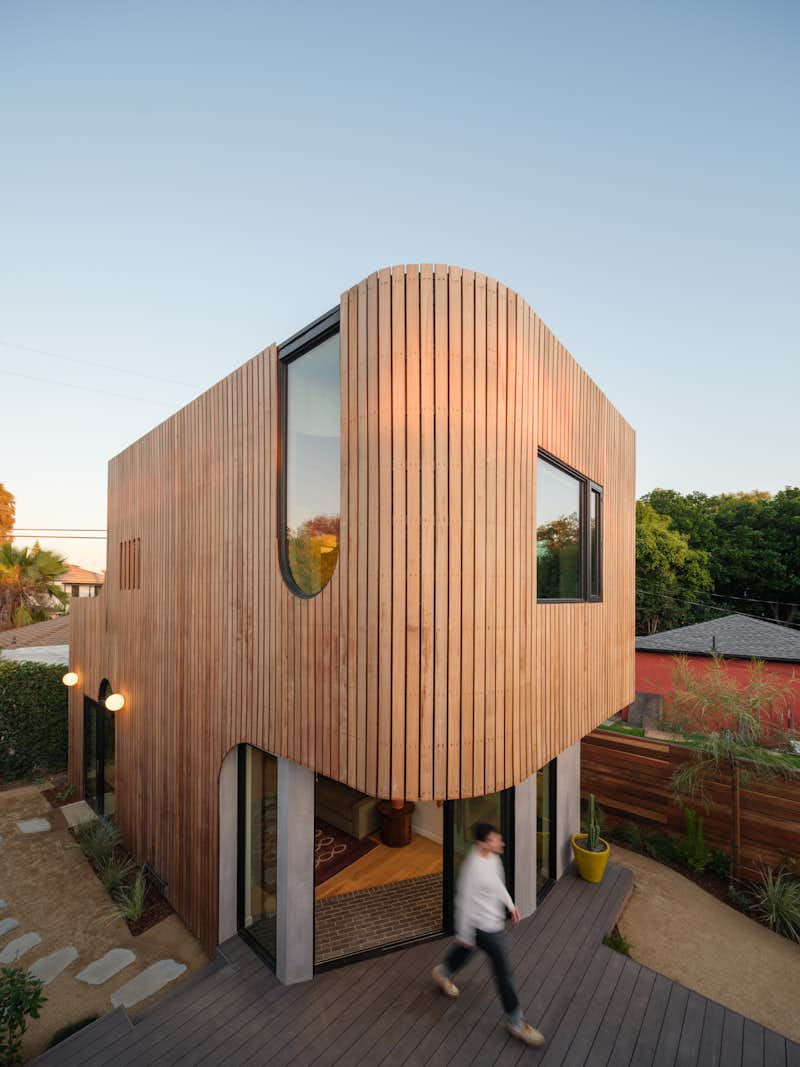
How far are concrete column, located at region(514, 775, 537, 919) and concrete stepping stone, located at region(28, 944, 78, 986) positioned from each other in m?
4.73

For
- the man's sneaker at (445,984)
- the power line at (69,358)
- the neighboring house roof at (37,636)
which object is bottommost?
the man's sneaker at (445,984)

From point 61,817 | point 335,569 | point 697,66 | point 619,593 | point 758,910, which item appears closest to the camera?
point 335,569

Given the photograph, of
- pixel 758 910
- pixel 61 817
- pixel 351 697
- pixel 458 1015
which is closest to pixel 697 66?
pixel 351 697

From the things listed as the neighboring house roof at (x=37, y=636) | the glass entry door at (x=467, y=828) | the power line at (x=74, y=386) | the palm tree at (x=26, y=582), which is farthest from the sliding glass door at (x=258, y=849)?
the power line at (x=74, y=386)

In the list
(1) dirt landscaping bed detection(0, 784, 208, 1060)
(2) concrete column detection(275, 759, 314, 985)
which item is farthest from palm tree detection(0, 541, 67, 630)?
(2) concrete column detection(275, 759, 314, 985)

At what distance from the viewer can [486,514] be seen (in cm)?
311

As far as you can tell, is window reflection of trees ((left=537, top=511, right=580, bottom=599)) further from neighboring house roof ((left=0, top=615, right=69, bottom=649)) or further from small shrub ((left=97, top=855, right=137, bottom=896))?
neighboring house roof ((left=0, top=615, right=69, bottom=649))

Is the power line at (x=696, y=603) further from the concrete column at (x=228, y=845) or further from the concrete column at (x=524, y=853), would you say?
the concrete column at (x=228, y=845)

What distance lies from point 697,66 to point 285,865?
12.7m

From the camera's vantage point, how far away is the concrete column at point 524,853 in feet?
15.4

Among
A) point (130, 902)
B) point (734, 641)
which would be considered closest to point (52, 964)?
point (130, 902)

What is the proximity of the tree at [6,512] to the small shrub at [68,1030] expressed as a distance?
28079mm

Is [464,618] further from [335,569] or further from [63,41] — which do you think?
[63,41]

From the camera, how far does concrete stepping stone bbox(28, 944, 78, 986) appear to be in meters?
4.57
